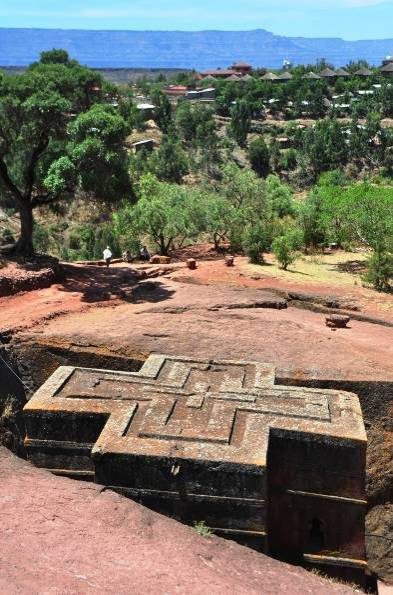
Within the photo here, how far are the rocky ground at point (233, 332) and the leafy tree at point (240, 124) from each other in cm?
5463

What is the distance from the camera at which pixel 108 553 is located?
7.58 meters

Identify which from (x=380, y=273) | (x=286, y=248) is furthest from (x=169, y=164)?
(x=380, y=273)

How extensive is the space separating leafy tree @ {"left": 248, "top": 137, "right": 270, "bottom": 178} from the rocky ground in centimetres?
4693

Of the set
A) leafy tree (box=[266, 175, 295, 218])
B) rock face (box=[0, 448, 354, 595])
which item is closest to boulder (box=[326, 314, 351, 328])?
rock face (box=[0, 448, 354, 595])

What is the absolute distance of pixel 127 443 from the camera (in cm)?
881

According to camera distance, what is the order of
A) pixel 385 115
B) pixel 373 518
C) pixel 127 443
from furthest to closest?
pixel 385 115, pixel 373 518, pixel 127 443

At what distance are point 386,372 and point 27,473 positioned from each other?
7035 mm

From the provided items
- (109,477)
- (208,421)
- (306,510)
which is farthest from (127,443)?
(306,510)

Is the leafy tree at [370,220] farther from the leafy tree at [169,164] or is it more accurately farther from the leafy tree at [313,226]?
the leafy tree at [169,164]

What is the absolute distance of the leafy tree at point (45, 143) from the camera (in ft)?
57.4

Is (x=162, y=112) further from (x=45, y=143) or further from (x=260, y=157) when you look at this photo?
(x=45, y=143)

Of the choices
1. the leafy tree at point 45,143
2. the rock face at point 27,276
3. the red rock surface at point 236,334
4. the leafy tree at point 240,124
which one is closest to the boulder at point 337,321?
the red rock surface at point 236,334

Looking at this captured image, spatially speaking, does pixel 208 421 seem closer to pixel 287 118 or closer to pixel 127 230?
pixel 127 230

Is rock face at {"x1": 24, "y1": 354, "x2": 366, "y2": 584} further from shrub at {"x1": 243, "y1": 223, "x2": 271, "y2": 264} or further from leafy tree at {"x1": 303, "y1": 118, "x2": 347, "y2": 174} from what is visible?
leafy tree at {"x1": 303, "y1": 118, "x2": 347, "y2": 174}
